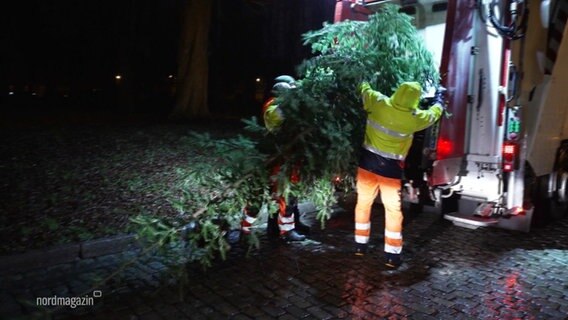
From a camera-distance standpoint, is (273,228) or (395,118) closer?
(395,118)

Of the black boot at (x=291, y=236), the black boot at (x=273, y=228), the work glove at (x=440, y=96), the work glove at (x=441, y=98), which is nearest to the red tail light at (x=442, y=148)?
the work glove at (x=441, y=98)

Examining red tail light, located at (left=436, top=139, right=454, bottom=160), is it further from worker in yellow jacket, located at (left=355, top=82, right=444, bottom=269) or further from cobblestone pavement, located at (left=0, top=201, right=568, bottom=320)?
cobblestone pavement, located at (left=0, top=201, right=568, bottom=320)

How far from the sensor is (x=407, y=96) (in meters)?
4.18

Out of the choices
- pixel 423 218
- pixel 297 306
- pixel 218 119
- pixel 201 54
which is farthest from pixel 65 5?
pixel 297 306

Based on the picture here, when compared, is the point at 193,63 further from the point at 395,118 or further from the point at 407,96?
the point at 407,96

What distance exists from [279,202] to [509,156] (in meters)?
2.57

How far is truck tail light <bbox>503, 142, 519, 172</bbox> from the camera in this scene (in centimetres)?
496

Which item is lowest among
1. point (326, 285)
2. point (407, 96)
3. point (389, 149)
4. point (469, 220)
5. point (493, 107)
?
point (326, 285)

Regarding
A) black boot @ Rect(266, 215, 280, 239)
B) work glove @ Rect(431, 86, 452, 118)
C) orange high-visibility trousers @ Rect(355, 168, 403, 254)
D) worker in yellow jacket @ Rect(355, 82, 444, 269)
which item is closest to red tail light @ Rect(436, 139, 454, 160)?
work glove @ Rect(431, 86, 452, 118)

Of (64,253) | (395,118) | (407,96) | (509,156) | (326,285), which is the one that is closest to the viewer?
(326,285)

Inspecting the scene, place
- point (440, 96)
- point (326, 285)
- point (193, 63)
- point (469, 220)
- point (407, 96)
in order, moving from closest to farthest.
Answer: point (326, 285), point (407, 96), point (440, 96), point (469, 220), point (193, 63)

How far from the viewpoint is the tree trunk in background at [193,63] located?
46.4 feet

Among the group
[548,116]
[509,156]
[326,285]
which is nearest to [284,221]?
[326,285]

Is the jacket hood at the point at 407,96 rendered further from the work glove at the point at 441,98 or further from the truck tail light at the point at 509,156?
the truck tail light at the point at 509,156
